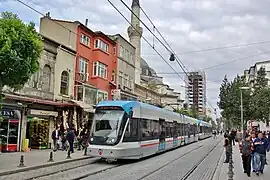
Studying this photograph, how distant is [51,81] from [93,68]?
7933 mm

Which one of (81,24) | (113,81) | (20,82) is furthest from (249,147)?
(113,81)

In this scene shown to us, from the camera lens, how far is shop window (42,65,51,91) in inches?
1084

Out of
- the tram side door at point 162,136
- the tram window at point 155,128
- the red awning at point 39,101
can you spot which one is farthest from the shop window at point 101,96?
the tram window at point 155,128

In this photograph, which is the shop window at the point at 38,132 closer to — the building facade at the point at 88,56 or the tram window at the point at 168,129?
the building facade at the point at 88,56

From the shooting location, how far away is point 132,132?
64.0 feet

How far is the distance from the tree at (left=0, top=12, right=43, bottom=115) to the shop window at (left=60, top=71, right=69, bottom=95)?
1444 cm

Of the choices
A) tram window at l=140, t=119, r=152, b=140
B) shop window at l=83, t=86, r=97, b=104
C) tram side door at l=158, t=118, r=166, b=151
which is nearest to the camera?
tram window at l=140, t=119, r=152, b=140

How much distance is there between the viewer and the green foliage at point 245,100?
4250 centimetres

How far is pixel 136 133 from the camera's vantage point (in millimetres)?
19953

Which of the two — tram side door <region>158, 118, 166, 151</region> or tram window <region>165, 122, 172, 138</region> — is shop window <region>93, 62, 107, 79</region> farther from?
tram side door <region>158, 118, 166, 151</region>

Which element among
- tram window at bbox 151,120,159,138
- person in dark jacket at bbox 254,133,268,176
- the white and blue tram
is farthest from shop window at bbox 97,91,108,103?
person in dark jacket at bbox 254,133,268,176

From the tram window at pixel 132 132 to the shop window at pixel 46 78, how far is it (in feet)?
33.9

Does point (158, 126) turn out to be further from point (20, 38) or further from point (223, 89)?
point (223, 89)

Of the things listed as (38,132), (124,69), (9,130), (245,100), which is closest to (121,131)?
(9,130)
